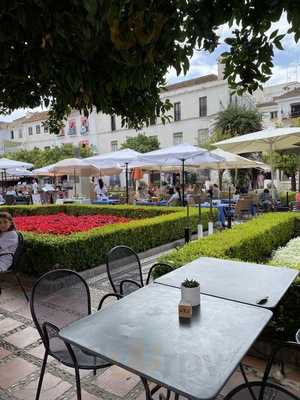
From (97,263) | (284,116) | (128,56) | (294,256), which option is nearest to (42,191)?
(97,263)

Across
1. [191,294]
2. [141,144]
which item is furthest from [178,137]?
[191,294]

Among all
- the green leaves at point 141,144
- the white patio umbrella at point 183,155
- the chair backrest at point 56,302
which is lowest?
the chair backrest at point 56,302

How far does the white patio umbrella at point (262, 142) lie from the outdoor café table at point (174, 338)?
6.69 metres

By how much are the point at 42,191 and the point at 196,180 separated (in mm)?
15824

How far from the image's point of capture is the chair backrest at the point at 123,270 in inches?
137

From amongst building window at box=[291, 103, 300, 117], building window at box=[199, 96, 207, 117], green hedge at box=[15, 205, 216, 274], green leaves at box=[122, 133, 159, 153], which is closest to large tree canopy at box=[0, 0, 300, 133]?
green hedge at box=[15, 205, 216, 274]

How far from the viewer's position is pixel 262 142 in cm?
915

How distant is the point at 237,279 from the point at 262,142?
704 cm

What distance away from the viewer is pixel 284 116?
30828 mm

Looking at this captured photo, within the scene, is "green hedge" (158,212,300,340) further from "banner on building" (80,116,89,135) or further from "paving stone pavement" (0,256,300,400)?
"banner on building" (80,116,89,135)

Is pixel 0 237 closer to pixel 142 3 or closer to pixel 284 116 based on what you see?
pixel 142 3

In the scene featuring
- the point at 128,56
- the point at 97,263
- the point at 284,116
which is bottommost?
the point at 97,263

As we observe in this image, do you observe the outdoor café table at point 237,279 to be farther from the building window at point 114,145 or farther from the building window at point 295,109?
the building window at point 114,145

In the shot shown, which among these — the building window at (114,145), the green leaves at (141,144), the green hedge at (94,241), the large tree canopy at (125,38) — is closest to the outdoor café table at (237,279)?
the large tree canopy at (125,38)
